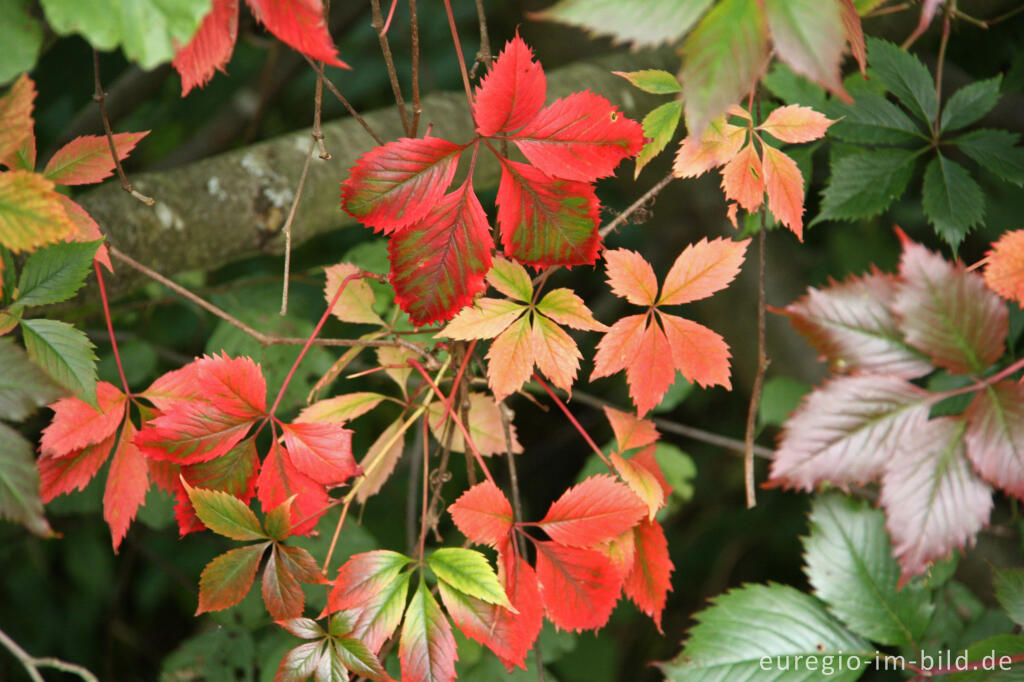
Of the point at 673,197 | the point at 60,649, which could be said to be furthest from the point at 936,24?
the point at 60,649

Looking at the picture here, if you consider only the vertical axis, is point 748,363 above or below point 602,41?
below

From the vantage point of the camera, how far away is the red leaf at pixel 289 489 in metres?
0.65

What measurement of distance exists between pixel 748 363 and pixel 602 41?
949 mm

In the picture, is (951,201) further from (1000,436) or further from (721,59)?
(721,59)

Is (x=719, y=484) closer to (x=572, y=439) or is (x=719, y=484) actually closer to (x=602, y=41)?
(x=572, y=439)

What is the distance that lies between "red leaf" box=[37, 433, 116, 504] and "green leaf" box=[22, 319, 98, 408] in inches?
3.6

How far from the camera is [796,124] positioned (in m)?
0.69

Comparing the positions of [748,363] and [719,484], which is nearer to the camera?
[748,363]

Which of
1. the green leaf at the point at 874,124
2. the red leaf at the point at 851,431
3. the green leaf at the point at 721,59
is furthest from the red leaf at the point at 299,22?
the green leaf at the point at 874,124

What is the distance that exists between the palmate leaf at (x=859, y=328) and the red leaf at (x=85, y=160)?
66cm

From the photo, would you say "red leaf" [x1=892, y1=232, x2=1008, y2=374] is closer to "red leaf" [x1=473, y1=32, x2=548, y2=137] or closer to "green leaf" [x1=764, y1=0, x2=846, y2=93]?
"green leaf" [x1=764, y1=0, x2=846, y2=93]

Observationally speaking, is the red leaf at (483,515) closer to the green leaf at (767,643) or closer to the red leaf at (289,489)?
the red leaf at (289,489)

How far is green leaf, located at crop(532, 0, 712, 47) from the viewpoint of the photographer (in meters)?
0.48

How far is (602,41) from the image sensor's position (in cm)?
185
